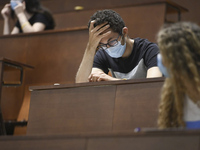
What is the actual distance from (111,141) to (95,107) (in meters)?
0.32

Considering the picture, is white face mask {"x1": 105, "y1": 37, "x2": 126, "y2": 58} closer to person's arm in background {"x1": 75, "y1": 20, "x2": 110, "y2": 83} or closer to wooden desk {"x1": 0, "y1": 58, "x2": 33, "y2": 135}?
person's arm in background {"x1": 75, "y1": 20, "x2": 110, "y2": 83}

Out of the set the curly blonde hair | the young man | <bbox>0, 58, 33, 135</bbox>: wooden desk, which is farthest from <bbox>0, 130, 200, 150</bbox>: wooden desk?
<bbox>0, 58, 33, 135</bbox>: wooden desk

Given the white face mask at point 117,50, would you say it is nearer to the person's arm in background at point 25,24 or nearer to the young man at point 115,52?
the young man at point 115,52

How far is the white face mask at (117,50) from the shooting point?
→ 105cm

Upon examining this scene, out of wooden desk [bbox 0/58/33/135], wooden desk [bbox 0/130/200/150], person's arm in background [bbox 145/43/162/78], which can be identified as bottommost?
wooden desk [bbox 0/130/200/150]

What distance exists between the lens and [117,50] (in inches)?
41.5

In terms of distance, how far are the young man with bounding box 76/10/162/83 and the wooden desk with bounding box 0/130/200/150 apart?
389 mm

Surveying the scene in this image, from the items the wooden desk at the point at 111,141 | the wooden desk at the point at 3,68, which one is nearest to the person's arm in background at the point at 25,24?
the wooden desk at the point at 3,68

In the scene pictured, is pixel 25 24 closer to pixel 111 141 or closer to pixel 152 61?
pixel 152 61

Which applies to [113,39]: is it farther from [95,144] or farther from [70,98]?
[95,144]

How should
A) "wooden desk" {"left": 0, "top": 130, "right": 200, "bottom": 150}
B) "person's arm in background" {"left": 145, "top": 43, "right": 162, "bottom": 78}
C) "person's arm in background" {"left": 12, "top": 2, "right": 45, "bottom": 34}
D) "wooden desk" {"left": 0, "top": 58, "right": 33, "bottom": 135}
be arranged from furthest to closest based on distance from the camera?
"person's arm in background" {"left": 12, "top": 2, "right": 45, "bottom": 34} < "wooden desk" {"left": 0, "top": 58, "right": 33, "bottom": 135} < "person's arm in background" {"left": 145, "top": 43, "right": 162, "bottom": 78} < "wooden desk" {"left": 0, "top": 130, "right": 200, "bottom": 150}

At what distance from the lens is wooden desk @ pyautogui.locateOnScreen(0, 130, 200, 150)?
0.55 metres

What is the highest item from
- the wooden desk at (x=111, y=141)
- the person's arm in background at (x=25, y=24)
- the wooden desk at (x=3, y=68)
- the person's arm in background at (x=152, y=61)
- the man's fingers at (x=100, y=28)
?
the person's arm in background at (x=25, y=24)

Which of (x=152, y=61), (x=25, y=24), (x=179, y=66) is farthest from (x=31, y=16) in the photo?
(x=179, y=66)
